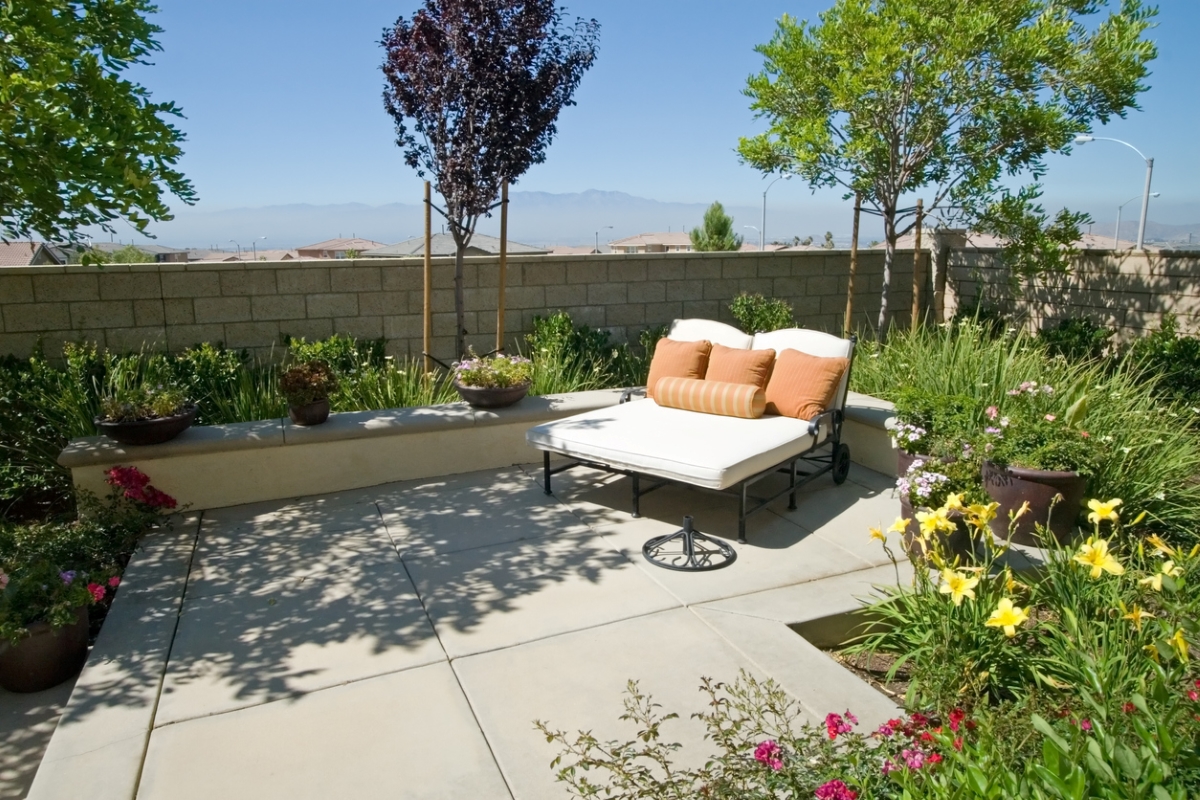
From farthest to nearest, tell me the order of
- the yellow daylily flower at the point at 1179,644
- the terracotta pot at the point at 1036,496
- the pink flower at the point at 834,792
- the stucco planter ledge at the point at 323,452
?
the stucco planter ledge at the point at 323,452 < the terracotta pot at the point at 1036,496 < the yellow daylily flower at the point at 1179,644 < the pink flower at the point at 834,792

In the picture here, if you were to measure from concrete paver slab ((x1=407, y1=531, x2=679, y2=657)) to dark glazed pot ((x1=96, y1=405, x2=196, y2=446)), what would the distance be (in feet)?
6.28

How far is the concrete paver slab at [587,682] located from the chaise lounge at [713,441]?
79 cm

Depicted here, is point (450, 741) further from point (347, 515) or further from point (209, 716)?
point (347, 515)

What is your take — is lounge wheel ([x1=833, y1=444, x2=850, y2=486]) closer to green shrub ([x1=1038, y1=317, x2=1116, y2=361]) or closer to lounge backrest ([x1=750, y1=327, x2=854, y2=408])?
lounge backrest ([x1=750, y1=327, x2=854, y2=408])

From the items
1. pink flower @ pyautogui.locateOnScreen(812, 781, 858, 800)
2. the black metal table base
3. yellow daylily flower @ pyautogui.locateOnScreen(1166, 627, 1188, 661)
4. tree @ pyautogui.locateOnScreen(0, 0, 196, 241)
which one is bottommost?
the black metal table base

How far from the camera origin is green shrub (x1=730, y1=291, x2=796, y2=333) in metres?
8.56

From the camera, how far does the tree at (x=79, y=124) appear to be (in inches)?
149

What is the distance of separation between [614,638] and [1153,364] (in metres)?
5.64

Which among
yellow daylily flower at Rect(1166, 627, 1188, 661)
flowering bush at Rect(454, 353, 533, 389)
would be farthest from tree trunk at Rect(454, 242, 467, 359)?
yellow daylily flower at Rect(1166, 627, 1188, 661)

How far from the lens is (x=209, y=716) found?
→ 2.75m

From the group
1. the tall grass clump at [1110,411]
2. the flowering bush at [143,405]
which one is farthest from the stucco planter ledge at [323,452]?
the tall grass clump at [1110,411]

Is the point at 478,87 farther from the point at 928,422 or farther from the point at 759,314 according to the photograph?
the point at 928,422

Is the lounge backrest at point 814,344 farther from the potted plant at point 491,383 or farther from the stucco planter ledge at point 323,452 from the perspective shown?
the potted plant at point 491,383

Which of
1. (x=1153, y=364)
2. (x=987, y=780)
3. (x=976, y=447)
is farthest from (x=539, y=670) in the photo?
(x=1153, y=364)
